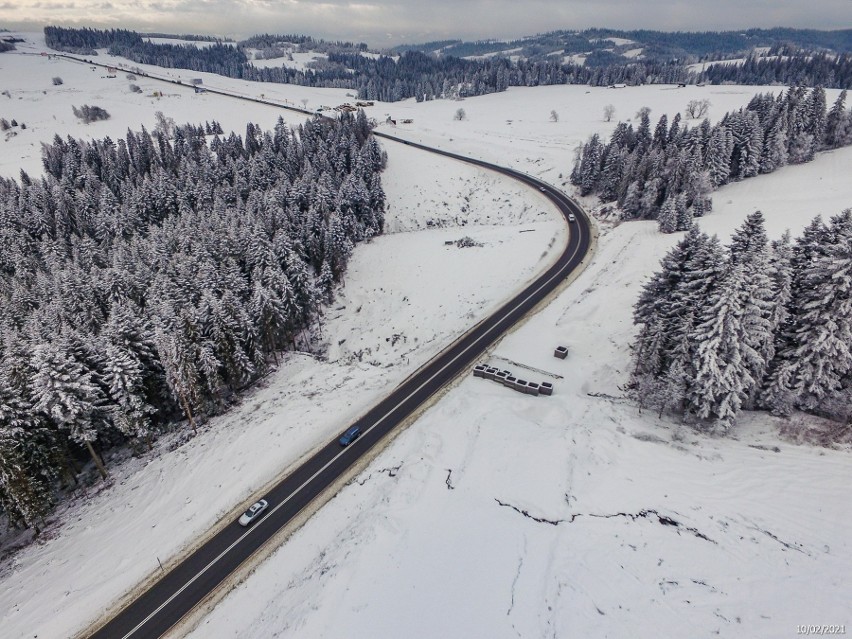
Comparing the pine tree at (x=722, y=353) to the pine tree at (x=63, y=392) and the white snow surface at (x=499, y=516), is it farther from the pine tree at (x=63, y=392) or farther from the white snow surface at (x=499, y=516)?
the pine tree at (x=63, y=392)

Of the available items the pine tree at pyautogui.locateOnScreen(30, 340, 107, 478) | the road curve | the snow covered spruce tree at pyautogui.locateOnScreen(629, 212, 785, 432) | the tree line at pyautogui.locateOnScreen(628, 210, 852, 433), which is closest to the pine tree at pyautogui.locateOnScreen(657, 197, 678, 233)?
the road curve

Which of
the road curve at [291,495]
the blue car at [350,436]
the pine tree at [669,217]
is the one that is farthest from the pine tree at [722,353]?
the pine tree at [669,217]

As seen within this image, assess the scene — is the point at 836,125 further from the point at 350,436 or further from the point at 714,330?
the point at 350,436

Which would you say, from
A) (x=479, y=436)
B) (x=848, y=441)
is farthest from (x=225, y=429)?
(x=848, y=441)

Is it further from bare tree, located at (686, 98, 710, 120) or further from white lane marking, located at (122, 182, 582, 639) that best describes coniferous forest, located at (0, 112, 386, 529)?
bare tree, located at (686, 98, 710, 120)

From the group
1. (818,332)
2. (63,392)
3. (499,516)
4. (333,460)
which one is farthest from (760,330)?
(63,392)

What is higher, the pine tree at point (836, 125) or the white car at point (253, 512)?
the pine tree at point (836, 125)

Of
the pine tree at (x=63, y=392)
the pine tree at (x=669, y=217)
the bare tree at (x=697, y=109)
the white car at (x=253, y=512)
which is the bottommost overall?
the white car at (x=253, y=512)
